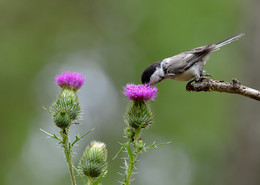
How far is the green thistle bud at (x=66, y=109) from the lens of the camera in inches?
156

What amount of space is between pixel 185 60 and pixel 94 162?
3.10 metres

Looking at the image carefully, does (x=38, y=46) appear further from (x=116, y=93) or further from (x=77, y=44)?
(x=116, y=93)

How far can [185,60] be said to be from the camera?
6.42m

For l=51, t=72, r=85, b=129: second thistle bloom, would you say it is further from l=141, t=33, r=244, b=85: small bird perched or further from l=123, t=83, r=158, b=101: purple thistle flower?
l=141, t=33, r=244, b=85: small bird perched

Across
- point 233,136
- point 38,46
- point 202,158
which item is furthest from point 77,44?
point 233,136

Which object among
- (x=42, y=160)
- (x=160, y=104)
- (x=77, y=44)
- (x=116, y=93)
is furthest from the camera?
(x=77, y=44)

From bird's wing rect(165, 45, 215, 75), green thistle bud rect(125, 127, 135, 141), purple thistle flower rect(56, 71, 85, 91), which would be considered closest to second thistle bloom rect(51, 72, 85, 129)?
purple thistle flower rect(56, 71, 85, 91)

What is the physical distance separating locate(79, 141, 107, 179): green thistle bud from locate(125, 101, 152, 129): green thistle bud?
17.2 inches

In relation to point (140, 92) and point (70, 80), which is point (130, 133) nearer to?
point (140, 92)

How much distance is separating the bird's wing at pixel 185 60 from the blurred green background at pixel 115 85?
8.57 metres

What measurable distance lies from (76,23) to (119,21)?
2.28 m

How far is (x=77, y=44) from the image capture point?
19.3 meters

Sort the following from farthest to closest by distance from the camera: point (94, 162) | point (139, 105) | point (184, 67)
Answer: point (184, 67), point (139, 105), point (94, 162)

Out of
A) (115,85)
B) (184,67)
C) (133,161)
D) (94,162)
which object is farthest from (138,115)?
(115,85)
